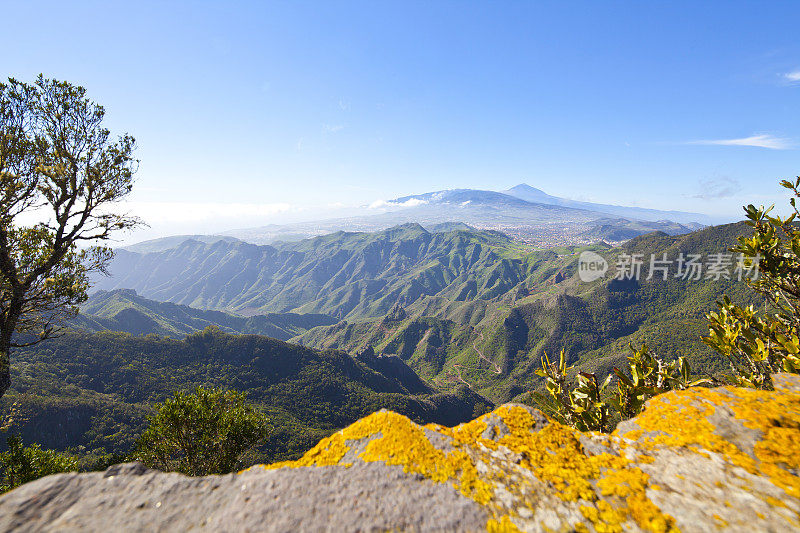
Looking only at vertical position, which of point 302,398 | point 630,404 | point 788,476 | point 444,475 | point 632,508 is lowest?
point 302,398

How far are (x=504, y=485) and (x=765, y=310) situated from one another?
42.7 ft

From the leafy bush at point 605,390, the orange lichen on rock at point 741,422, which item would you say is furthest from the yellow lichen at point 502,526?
the leafy bush at point 605,390

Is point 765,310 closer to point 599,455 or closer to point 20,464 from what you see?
point 599,455

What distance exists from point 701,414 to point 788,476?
6.01 feet

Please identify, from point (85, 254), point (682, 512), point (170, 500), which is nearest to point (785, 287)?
point (682, 512)

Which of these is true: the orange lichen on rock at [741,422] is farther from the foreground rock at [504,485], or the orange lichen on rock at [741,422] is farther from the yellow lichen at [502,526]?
the yellow lichen at [502,526]

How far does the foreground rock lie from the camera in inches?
199

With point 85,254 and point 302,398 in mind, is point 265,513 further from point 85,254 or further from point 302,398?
point 302,398

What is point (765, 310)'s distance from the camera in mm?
11242

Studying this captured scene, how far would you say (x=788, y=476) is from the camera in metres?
5.15

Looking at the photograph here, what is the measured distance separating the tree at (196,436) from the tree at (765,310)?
3575cm

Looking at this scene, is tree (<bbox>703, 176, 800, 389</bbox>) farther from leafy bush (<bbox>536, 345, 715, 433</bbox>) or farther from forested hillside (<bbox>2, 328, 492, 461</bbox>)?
forested hillside (<bbox>2, 328, 492, 461</bbox>)

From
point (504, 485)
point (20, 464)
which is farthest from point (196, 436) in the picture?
point (504, 485)

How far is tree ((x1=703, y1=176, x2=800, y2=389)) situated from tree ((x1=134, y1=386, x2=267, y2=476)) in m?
35.7
